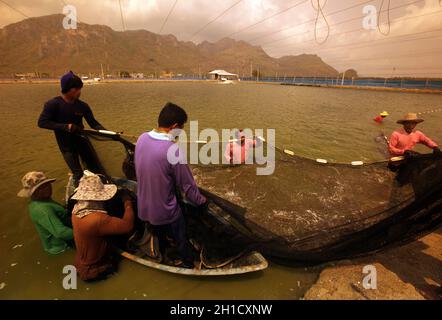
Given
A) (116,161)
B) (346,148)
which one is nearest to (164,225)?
(116,161)

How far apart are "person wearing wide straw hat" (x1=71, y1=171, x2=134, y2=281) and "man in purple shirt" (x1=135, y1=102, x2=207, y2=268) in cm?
51

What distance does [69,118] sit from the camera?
4.38 meters

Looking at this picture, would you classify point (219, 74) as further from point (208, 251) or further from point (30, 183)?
point (208, 251)

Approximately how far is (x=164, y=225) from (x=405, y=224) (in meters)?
3.40

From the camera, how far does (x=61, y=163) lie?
324 inches

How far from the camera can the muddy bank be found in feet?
10.3

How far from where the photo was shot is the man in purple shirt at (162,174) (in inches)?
97.3

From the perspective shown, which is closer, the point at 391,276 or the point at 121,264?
the point at 391,276

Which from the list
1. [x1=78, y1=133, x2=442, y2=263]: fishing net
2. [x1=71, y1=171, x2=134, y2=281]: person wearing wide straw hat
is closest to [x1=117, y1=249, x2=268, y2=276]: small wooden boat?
[x1=78, y1=133, x2=442, y2=263]: fishing net

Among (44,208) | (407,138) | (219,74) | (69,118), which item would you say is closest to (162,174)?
(44,208)

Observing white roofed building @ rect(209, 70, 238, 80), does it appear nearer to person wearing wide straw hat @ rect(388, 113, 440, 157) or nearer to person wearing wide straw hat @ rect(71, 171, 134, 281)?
person wearing wide straw hat @ rect(388, 113, 440, 157)

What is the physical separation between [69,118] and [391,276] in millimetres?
5930

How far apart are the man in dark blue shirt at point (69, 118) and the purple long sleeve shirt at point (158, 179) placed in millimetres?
2457

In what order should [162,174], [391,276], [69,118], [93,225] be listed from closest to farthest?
1. [162,174]
2. [93,225]
3. [391,276]
4. [69,118]
